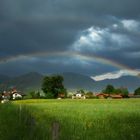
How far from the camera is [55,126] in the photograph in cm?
1067

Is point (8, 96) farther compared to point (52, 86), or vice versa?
point (52, 86)

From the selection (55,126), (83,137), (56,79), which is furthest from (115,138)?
(56,79)

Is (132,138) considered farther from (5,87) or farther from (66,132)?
(5,87)

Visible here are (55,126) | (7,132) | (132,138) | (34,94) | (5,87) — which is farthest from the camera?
(34,94)

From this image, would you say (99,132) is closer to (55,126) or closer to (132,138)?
(132,138)

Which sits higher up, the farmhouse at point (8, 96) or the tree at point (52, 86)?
the tree at point (52, 86)

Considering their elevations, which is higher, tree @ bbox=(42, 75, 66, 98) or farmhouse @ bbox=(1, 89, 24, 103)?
tree @ bbox=(42, 75, 66, 98)

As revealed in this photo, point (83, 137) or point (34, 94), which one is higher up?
point (34, 94)

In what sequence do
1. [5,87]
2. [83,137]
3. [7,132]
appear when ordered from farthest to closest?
[5,87] → [7,132] → [83,137]

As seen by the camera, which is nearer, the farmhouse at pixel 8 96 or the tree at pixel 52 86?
the farmhouse at pixel 8 96

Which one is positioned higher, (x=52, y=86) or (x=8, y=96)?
(x=52, y=86)

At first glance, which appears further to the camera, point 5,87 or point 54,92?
point 54,92

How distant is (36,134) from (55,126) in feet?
15.6

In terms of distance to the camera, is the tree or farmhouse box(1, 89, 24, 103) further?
the tree
